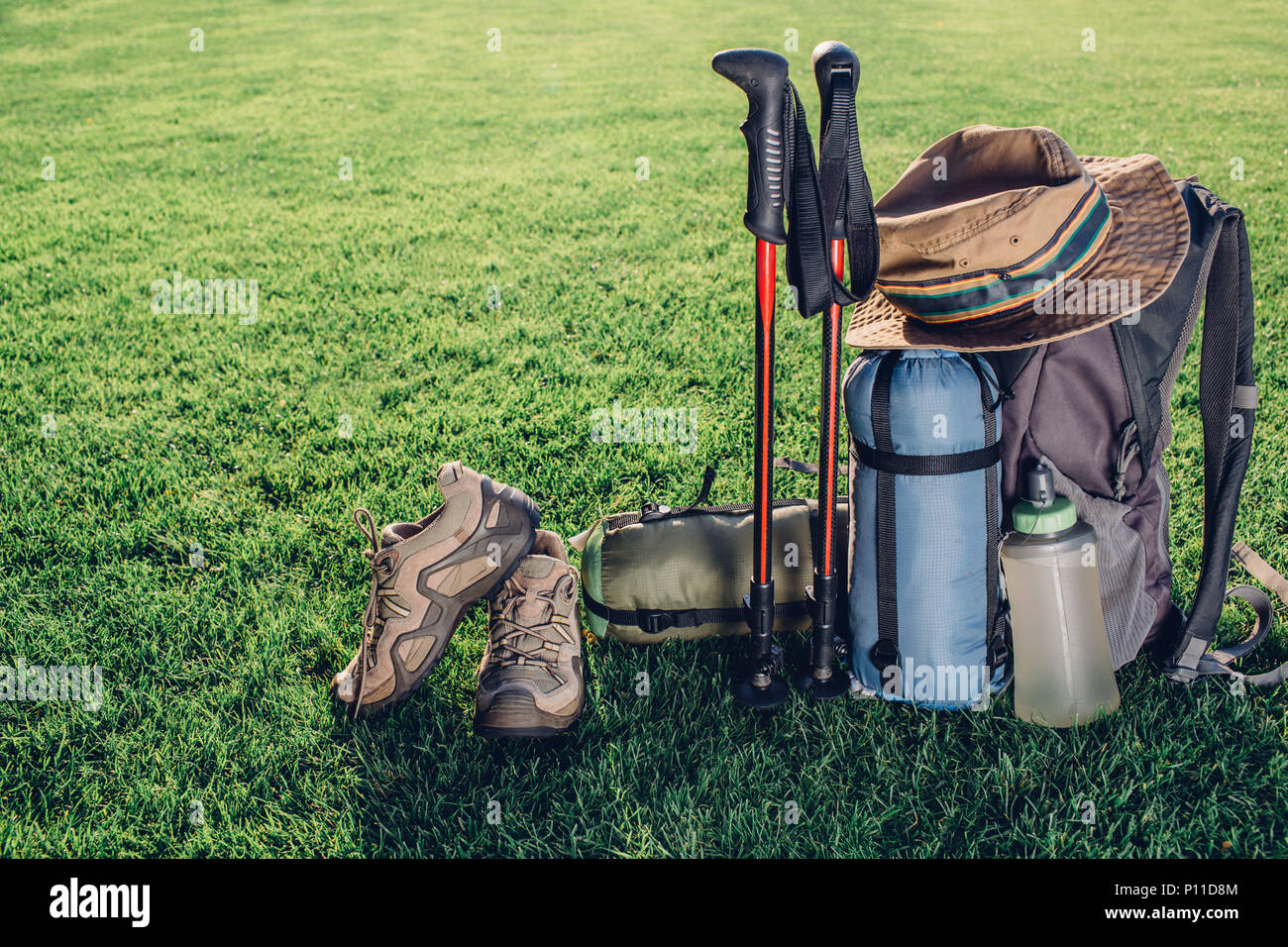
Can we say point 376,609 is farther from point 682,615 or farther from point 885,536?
point 885,536

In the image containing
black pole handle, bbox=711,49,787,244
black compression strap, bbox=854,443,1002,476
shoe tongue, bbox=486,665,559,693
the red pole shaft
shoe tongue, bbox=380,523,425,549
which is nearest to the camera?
black pole handle, bbox=711,49,787,244

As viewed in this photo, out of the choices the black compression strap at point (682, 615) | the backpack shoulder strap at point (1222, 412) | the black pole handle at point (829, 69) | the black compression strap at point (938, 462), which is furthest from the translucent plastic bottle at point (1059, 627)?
the black pole handle at point (829, 69)

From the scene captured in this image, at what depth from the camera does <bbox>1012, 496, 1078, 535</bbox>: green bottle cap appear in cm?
245

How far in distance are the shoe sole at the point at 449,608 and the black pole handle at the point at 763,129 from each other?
107cm

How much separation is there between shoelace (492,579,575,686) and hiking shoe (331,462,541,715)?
4.5 inches

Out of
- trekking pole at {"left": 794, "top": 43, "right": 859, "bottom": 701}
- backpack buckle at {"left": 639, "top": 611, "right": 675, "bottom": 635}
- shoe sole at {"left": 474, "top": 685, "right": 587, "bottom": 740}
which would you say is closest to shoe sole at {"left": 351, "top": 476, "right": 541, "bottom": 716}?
shoe sole at {"left": 474, "top": 685, "right": 587, "bottom": 740}

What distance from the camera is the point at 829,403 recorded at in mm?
Result: 2387

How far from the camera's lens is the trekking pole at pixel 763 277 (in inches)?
77.8

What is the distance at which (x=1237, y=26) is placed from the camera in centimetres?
1466

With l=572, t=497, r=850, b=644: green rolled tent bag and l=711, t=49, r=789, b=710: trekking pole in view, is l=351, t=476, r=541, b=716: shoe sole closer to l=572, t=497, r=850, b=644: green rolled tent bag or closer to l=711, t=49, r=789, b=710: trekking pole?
l=572, t=497, r=850, b=644: green rolled tent bag

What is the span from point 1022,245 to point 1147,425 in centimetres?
66

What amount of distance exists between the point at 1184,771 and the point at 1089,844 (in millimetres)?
370

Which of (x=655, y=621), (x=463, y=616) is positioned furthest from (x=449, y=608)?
(x=655, y=621)

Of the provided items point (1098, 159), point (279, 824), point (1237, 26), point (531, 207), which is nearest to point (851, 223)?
point (1098, 159)
